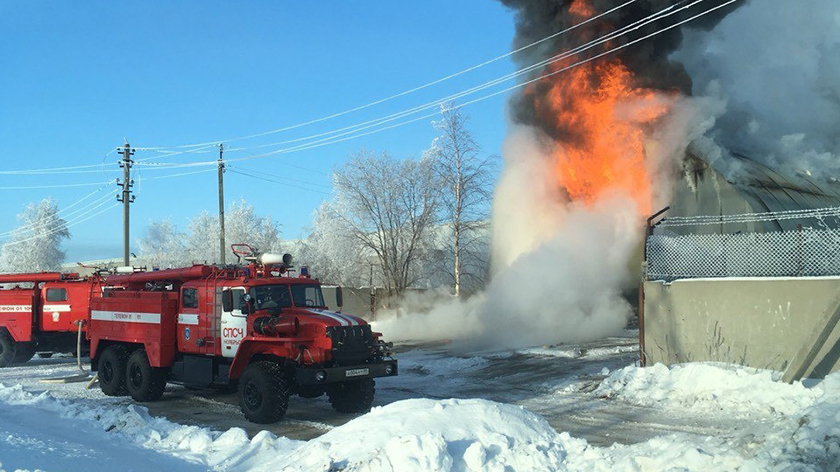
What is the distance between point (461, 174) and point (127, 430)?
25124 mm

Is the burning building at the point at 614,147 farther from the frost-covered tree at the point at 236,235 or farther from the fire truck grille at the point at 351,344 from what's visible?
the frost-covered tree at the point at 236,235

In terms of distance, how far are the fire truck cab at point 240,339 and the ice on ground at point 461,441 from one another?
5.60 feet

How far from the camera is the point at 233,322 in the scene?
12.6 metres

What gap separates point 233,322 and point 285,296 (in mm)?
1045

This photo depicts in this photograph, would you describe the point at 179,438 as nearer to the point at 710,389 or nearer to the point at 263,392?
the point at 263,392

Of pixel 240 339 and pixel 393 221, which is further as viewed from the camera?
pixel 393 221

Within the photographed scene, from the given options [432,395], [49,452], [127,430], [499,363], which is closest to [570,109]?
[499,363]

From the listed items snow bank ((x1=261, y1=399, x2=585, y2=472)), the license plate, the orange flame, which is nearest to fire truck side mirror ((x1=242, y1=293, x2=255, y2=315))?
the license plate

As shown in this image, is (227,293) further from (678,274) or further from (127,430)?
(678,274)

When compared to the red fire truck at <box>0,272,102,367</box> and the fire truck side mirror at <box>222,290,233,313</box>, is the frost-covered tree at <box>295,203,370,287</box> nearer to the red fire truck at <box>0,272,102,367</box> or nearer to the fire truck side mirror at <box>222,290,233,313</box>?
the red fire truck at <box>0,272,102,367</box>

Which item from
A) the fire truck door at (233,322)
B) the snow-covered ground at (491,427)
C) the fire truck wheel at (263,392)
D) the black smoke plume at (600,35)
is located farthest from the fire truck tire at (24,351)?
the black smoke plume at (600,35)

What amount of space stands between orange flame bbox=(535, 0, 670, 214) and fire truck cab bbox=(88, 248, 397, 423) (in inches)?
532

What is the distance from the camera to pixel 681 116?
75.0ft

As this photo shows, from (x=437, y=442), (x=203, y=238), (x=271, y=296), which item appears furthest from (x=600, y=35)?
(x=203, y=238)
